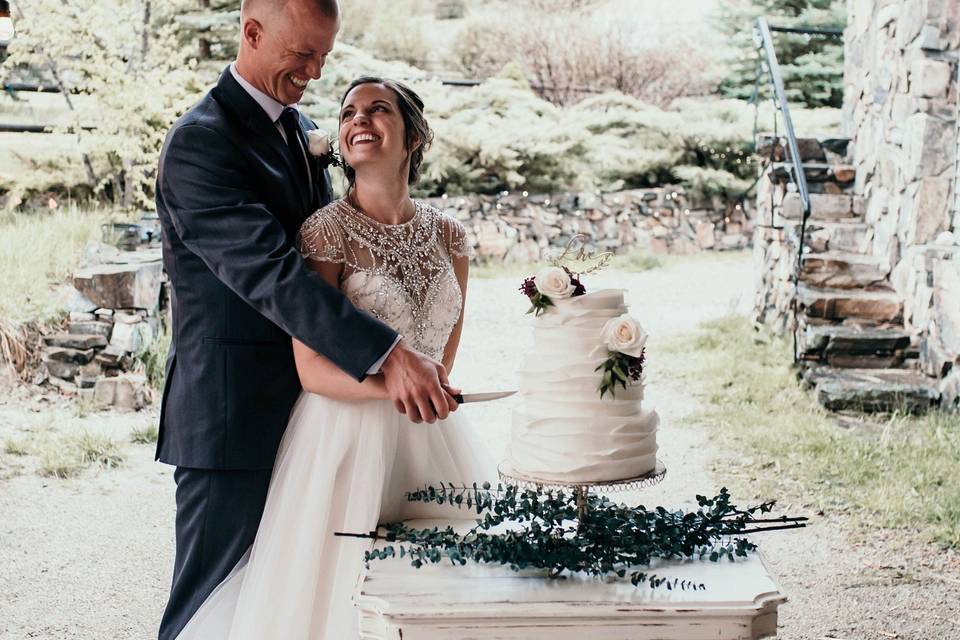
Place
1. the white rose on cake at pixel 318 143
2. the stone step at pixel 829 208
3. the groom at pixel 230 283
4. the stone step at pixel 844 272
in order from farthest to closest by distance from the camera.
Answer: the stone step at pixel 829 208, the stone step at pixel 844 272, the white rose on cake at pixel 318 143, the groom at pixel 230 283

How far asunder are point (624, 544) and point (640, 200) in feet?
32.9

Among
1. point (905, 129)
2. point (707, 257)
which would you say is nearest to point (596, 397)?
point (905, 129)

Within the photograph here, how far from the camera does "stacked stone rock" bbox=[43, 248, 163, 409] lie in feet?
20.5

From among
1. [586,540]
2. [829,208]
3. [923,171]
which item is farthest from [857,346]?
[586,540]

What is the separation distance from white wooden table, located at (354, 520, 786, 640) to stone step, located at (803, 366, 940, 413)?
13.4ft

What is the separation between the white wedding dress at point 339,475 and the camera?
206cm

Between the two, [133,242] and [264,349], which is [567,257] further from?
[133,242]

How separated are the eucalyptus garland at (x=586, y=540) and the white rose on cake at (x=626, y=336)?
319 mm

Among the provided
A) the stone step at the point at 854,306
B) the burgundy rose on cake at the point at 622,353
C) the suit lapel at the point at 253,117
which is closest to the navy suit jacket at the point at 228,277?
the suit lapel at the point at 253,117

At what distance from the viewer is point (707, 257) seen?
11.3 metres

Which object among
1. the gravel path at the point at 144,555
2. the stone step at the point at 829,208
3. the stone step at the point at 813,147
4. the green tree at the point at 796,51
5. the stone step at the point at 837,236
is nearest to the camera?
the gravel path at the point at 144,555

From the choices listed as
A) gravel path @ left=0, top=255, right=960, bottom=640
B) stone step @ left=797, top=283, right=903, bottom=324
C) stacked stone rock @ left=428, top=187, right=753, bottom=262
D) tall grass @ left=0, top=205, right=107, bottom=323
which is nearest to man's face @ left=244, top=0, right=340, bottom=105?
gravel path @ left=0, top=255, right=960, bottom=640

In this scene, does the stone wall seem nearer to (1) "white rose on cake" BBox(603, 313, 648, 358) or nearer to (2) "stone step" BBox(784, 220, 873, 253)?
(2) "stone step" BBox(784, 220, 873, 253)

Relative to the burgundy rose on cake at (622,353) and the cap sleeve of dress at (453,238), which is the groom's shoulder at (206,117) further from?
the burgundy rose on cake at (622,353)
